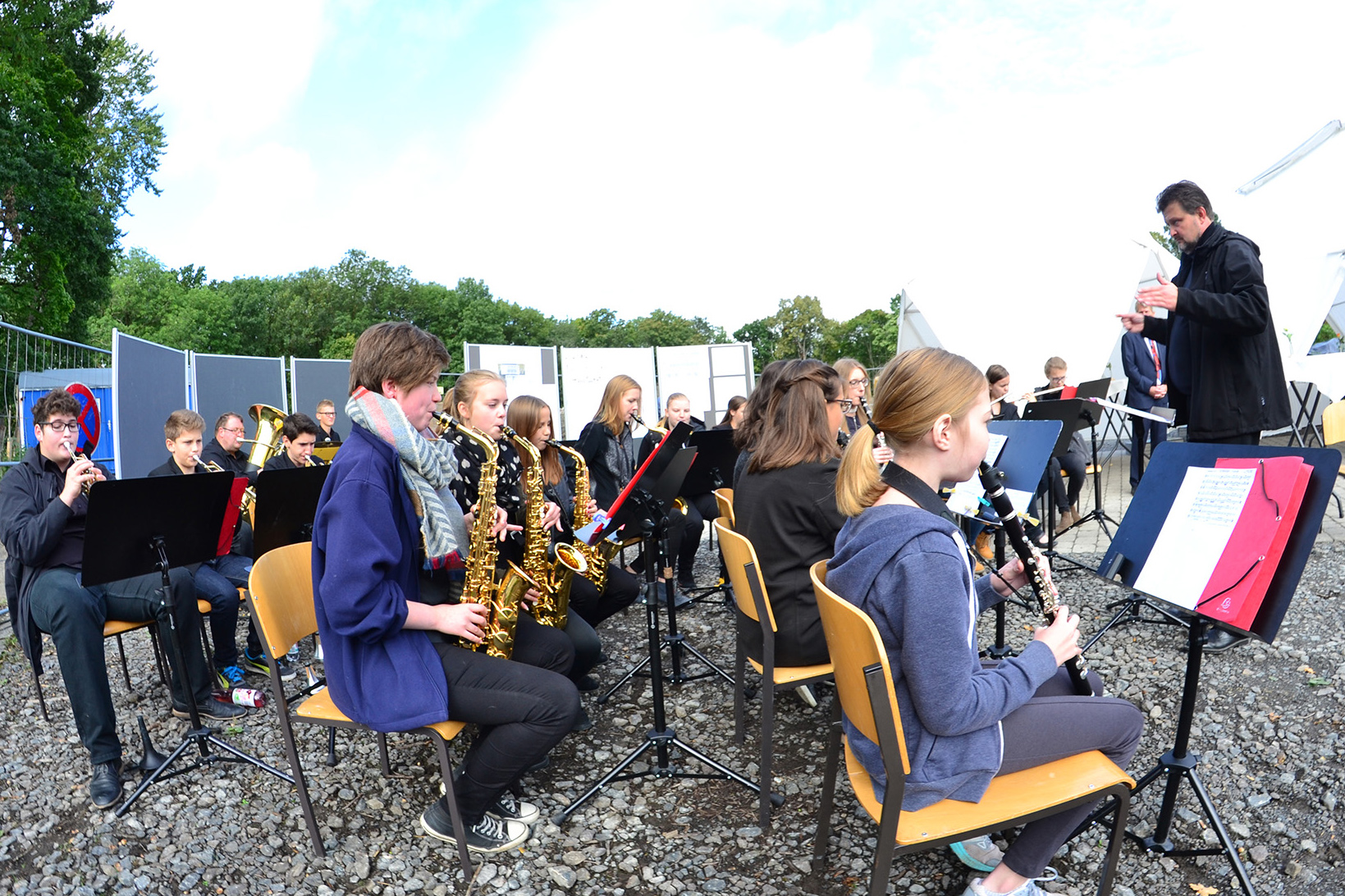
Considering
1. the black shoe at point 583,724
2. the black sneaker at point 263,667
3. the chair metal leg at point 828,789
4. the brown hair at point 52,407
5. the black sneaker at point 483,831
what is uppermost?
the brown hair at point 52,407

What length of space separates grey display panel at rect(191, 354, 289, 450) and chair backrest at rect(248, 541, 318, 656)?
776 cm

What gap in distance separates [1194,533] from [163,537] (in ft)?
12.7

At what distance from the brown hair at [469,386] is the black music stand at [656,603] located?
46.9 inches

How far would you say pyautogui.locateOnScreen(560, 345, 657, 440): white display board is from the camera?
14273 mm

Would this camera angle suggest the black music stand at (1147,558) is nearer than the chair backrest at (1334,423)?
Yes

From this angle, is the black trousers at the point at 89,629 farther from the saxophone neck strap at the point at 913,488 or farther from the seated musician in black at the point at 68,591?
the saxophone neck strap at the point at 913,488

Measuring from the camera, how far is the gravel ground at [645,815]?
2.51m

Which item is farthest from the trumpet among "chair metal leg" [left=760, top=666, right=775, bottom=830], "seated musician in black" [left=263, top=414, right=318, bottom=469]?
"chair metal leg" [left=760, top=666, right=775, bottom=830]

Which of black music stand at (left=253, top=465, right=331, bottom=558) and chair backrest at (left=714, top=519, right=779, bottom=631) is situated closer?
chair backrest at (left=714, top=519, right=779, bottom=631)

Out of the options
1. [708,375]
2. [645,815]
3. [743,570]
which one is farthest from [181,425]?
[708,375]

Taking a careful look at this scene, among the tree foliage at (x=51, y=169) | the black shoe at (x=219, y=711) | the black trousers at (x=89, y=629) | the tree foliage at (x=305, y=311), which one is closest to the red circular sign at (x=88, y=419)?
the black trousers at (x=89, y=629)

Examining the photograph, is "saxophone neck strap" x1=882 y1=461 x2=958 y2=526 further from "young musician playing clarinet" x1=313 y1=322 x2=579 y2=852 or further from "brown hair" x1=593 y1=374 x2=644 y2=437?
"brown hair" x1=593 y1=374 x2=644 y2=437

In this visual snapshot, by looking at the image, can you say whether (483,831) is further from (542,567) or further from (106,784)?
(106,784)

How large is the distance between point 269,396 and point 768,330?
43.9m
